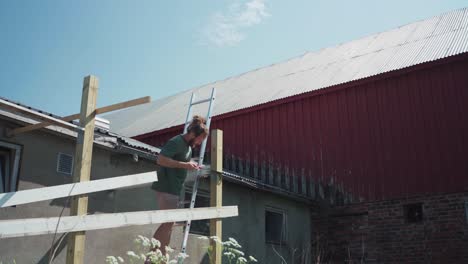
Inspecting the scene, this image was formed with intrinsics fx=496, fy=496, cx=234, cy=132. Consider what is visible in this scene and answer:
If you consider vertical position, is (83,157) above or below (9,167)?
below

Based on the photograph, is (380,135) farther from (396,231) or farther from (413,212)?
(396,231)

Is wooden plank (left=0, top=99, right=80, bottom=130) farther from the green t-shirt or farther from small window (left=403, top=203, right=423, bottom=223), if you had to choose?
small window (left=403, top=203, right=423, bottom=223)

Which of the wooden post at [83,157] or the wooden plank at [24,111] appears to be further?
the wooden plank at [24,111]

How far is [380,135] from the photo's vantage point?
12445 mm

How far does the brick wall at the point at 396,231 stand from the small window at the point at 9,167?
7154 mm

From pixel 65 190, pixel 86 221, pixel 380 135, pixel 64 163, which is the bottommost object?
pixel 86 221

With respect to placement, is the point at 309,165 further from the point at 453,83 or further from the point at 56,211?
the point at 56,211

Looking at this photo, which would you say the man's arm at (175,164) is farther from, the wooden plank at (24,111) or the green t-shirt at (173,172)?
the wooden plank at (24,111)

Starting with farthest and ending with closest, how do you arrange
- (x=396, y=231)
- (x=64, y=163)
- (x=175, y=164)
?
(x=396, y=231)
(x=64, y=163)
(x=175, y=164)

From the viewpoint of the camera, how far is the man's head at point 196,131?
5.01 metres

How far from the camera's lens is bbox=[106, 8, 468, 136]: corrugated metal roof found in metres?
13.1

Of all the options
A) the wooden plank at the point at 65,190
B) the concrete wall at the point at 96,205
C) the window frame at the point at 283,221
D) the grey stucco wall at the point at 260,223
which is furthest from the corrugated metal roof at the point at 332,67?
the wooden plank at the point at 65,190

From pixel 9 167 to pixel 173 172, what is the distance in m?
2.89

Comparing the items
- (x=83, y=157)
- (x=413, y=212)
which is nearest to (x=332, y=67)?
(x=413, y=212)
